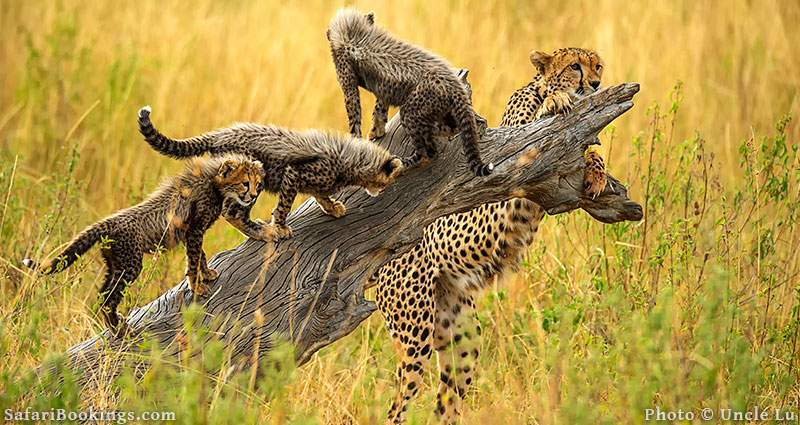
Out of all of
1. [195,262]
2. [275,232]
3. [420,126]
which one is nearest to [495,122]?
[420,126]

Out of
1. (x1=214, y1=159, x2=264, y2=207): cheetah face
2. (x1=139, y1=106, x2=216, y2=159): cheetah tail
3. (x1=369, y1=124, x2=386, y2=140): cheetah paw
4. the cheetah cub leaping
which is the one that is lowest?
(x1=214, y1=159, x2=264, y2=207): cheetah face

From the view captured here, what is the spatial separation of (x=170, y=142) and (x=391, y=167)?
72 cm

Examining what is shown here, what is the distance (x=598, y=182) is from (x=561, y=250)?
74.6 inches

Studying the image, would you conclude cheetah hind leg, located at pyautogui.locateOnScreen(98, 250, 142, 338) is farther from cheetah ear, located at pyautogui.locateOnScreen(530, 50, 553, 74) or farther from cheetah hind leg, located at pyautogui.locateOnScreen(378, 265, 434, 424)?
cheetah ear, located at pyautogui.locateOnScreen(530, 50, 553, 74)

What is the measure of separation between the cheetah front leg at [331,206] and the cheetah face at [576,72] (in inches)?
44.8

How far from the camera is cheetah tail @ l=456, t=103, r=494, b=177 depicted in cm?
390

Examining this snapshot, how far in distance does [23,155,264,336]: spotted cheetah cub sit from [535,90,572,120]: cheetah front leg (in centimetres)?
128

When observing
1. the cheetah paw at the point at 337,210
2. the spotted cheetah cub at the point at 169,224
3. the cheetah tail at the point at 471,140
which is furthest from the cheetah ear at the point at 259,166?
the cheetah tail at the point at 471,140

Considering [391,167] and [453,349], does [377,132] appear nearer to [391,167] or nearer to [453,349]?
[391,167]

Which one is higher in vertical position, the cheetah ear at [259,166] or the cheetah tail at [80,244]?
the cheetah ear at [259,166]

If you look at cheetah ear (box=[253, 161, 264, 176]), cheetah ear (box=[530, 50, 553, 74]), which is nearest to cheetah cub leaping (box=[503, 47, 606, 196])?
cheetah ear (box=[530, 50, 553, 74])

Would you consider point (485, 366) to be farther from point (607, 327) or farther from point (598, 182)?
point (598, 182)

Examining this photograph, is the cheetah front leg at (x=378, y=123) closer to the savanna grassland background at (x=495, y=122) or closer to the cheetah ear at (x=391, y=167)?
the cheetah ear at (x=391, y=167)

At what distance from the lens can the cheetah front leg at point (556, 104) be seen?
452 centimetres
